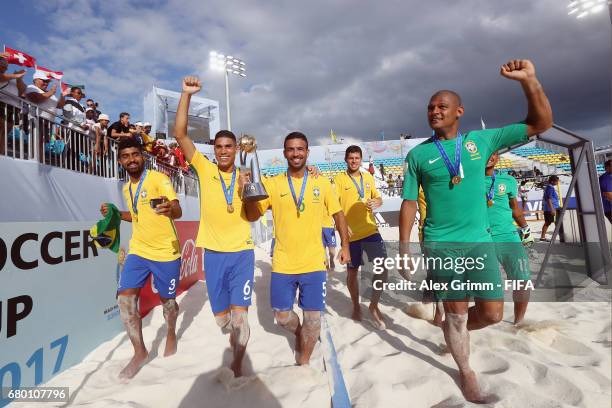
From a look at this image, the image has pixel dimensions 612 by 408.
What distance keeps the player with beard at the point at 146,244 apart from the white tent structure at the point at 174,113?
35015 mm

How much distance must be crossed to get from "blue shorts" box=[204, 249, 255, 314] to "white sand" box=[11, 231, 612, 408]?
2.23 feet

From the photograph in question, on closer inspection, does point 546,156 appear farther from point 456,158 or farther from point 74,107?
point 74,107

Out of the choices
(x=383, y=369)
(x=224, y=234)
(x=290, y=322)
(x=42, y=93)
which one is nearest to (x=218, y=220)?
(x=224, y=234)

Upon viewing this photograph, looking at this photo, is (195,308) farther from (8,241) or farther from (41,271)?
(8,241)

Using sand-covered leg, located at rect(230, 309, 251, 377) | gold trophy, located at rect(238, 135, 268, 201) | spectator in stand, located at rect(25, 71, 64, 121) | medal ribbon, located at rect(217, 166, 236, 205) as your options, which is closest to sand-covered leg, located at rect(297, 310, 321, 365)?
sand-covered leg, located at rect(230, 309, 251, 377)

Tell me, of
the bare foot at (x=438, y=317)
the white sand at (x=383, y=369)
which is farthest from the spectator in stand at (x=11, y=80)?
the bare foot at (x=438, y=317)

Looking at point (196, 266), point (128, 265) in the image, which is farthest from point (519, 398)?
point (196, 266)

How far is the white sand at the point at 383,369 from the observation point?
8.49 feet

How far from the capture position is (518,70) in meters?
2.41

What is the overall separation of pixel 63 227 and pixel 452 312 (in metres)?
4.08

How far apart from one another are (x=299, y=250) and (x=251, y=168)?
95cm

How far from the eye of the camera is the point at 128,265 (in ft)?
12.3

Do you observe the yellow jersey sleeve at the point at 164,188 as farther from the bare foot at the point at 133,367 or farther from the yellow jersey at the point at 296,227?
the bare foot at the point at 133,367

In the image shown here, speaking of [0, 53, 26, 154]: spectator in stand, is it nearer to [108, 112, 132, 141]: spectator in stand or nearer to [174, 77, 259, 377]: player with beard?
[108, 112, 132, 141]: spectator in stand
